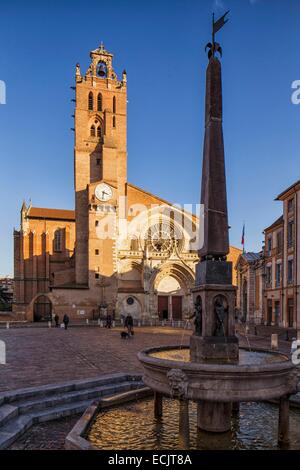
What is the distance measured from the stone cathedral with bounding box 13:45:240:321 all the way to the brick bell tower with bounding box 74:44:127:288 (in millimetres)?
113

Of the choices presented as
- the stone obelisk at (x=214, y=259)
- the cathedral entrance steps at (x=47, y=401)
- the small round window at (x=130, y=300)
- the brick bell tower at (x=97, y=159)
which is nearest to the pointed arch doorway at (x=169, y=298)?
the small round window at (x=130, y=300)

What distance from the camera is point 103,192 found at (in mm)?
42094

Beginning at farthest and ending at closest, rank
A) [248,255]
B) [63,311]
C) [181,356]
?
[248,255] < [63,311] < [181,356]

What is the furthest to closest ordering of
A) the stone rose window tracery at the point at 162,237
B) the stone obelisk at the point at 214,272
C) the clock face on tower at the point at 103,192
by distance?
the stone rose window tracery at the point at 162,237, the clock face on tower at the point at 103,192, the stone obelisk at the point at 214,272

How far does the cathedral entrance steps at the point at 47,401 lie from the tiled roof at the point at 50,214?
49803 mm

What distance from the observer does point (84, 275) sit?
142 ft

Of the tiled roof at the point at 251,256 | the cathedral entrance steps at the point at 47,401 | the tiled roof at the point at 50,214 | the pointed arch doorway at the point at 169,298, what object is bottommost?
the pointed arch doorway at the point at 169,298

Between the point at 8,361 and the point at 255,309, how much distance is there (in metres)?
33.1

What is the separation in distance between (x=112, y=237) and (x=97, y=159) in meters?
11.1

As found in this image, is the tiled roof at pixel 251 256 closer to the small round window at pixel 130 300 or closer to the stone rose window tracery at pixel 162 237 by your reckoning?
the stone rose window tracery at pixel 162 237

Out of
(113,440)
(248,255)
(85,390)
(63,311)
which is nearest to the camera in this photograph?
(113,440)

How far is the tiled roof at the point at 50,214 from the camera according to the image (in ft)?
188

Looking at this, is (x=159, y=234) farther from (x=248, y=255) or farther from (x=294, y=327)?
(x=294, y=327)

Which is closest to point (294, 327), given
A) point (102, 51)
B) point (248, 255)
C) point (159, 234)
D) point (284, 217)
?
point (284, 217)
